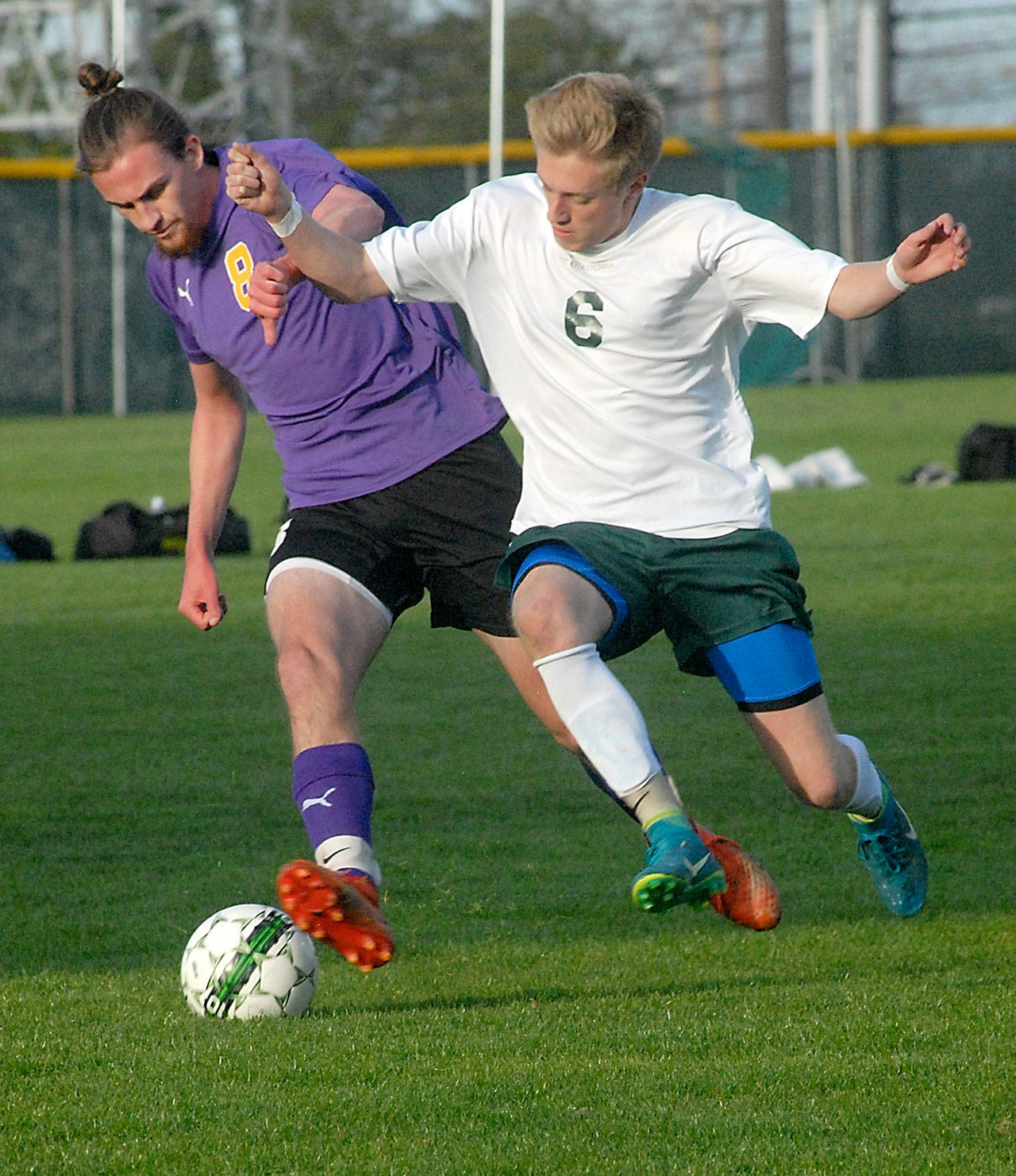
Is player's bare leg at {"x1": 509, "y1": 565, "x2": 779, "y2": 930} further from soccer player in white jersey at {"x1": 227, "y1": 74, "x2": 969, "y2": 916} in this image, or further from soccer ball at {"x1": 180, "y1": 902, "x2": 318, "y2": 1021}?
soccer ball at {"x1": 180, "y1": 902, "x2": 318, "y2": 1021}

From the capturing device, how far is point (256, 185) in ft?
12.4

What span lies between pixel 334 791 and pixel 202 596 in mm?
753

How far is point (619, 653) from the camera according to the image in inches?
159


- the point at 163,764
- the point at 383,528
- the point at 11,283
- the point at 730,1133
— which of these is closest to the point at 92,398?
the point at 11,283

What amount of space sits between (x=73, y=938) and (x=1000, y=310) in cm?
2330

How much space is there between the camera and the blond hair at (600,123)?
3623mm

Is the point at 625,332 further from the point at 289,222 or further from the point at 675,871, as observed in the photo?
the point at 675,871

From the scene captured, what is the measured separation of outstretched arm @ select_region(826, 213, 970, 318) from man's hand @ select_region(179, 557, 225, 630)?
1673 millimetres

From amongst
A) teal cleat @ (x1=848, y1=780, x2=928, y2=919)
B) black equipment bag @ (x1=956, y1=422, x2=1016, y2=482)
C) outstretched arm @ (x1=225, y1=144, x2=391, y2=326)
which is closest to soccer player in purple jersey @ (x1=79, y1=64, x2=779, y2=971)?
outstretched arm @ (x1=225, y1=144, x2=391, y2=326)

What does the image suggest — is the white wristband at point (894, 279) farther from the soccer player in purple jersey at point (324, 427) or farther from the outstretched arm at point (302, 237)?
the soccer player in purple jersey at point (324, 427)

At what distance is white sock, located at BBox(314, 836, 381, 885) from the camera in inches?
154

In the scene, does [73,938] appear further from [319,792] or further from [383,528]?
[383,528]

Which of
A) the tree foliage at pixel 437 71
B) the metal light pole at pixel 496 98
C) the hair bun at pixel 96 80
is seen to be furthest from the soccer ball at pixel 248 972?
the tree foliage at pixel 437 71

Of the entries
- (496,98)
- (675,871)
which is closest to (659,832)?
(675,871)
